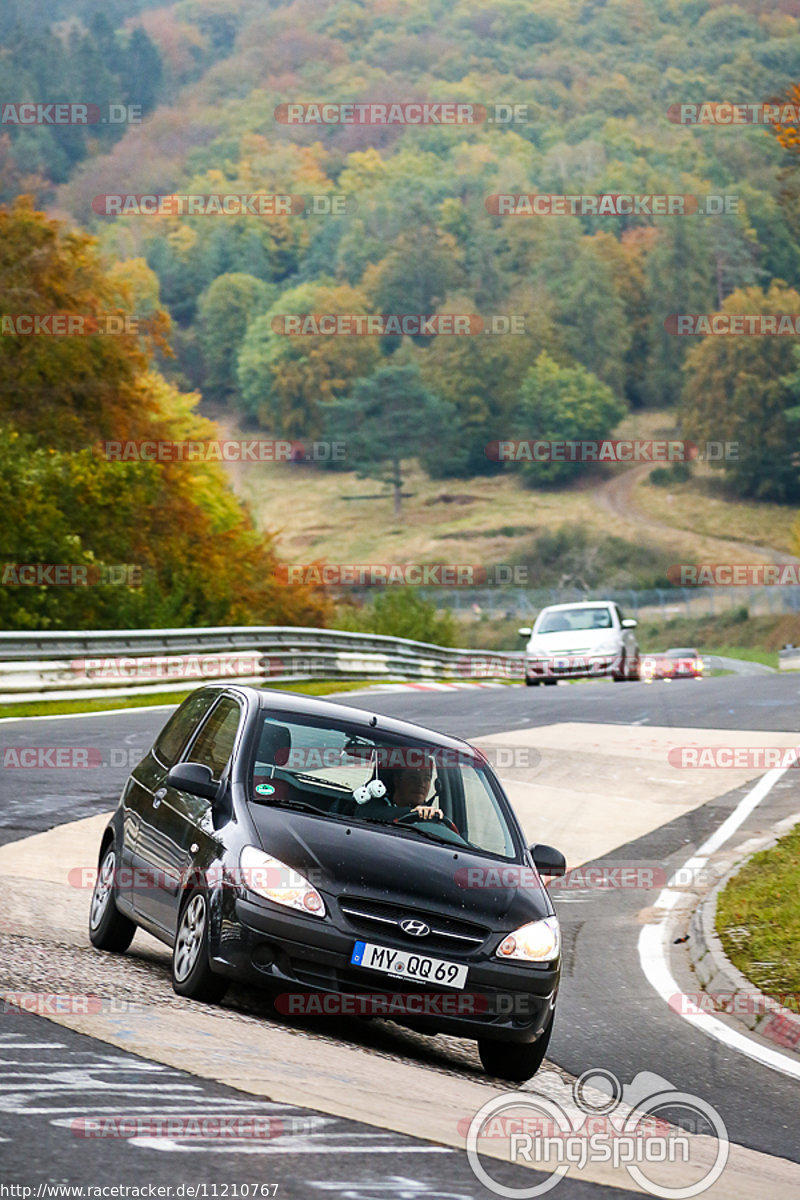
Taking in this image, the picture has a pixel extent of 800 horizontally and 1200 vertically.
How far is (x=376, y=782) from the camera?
784 cm

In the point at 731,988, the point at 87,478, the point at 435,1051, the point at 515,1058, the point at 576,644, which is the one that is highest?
the point at 515,1058

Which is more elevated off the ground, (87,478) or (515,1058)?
(515,1058)

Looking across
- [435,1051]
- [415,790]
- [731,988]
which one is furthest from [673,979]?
[415,790]

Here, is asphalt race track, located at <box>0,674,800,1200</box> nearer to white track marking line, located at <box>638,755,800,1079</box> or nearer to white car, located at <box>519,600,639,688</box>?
white track marking line, located at <box>638,755,800,1079</box>

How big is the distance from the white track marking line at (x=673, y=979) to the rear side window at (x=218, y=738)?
118 inches

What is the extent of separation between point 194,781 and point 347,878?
100cm

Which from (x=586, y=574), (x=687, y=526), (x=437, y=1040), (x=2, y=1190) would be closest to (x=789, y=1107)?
(x=437, y=1040)

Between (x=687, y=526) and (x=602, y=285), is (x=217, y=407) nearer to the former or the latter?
(x=602, y=285)

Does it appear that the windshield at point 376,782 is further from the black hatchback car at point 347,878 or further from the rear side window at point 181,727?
the rear side window at point 181,727

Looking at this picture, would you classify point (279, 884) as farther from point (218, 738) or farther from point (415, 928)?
Result: point (218, 738)

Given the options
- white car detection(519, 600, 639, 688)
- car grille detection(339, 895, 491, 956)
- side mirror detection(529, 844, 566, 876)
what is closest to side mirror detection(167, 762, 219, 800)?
car grille detection(339, 895, 491, 956)

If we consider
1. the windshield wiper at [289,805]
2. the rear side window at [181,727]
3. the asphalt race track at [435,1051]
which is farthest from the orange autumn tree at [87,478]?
the windshield wiper at [289,805]

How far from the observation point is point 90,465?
132ft

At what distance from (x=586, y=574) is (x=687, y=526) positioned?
47.0 feet
